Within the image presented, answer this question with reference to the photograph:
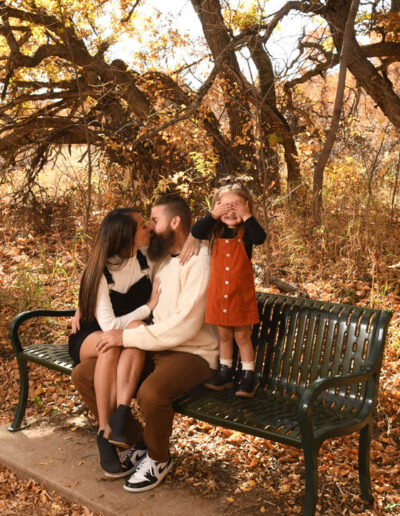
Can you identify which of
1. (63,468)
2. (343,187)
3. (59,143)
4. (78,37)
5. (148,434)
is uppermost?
(78,37)

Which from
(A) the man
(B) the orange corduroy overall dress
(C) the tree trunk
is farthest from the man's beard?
(C) the tree trunk

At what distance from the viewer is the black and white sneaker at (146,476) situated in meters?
3.12

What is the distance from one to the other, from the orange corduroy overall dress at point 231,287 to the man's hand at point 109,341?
0.54 meters

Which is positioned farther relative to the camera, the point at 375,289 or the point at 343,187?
the point at 343,187

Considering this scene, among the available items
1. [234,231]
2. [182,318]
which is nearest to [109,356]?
[182,318]

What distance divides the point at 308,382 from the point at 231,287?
0.75m

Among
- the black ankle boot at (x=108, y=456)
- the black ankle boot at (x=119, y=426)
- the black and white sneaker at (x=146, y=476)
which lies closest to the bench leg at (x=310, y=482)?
the black and white sneaker at (x=146, y=476)

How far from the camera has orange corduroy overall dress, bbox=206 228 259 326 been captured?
3209 mm

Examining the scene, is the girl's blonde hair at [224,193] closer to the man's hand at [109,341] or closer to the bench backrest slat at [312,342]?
the bench backrest slat at [312,342]

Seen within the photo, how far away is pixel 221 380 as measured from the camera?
331 cm

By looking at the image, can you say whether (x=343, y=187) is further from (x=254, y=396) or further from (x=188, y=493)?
(x=188, y=493)

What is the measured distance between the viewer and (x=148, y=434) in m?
3.07

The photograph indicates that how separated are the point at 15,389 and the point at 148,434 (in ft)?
7.34

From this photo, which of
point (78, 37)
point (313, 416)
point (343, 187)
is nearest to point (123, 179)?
point (78, 37)
